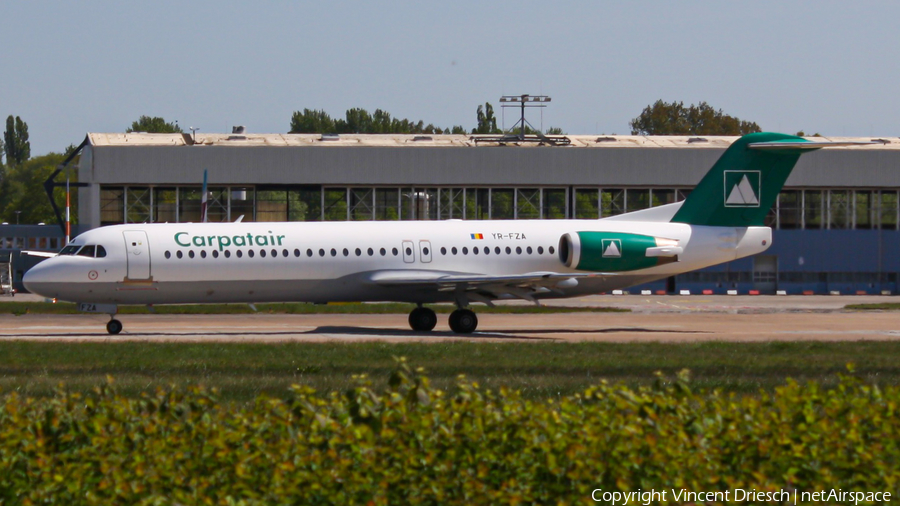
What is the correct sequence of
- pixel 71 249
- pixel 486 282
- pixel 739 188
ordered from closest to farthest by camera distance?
1. pixel 71 249
2. pixel 486 282
3. pixel 739 188

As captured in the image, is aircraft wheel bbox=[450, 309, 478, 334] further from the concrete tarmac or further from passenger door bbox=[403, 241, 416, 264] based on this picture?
passenger door bbox=[403, 241, 416, 264]

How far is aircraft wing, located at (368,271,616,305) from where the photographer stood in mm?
27719

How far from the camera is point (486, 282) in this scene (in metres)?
27.8

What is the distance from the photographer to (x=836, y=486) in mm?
7000

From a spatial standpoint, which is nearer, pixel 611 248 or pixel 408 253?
pixel 408 253

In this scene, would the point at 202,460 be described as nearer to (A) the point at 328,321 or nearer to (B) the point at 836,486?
(B) the point at 836,486

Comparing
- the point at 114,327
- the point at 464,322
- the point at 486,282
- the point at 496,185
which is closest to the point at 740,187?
the point at 486,282

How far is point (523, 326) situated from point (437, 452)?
25738 mm

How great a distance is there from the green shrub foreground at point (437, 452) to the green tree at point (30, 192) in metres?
108

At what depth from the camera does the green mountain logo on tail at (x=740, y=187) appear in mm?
30516

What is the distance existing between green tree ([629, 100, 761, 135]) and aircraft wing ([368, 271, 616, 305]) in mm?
102128

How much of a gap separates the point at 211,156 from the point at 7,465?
4581cm

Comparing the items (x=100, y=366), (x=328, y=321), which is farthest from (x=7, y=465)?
(x=328, y=321)

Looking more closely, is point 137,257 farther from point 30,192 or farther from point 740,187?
point 30,192
